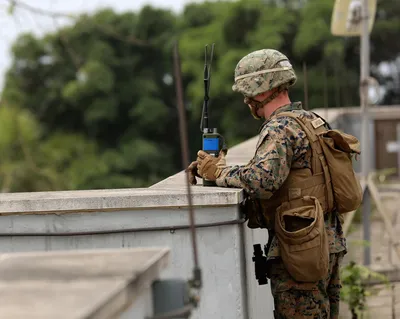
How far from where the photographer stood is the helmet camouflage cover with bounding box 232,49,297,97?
3.53 meters

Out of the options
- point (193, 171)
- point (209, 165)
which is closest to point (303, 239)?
point (209, 165)

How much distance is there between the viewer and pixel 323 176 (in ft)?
11.4

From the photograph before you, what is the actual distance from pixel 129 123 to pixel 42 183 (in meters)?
17.6

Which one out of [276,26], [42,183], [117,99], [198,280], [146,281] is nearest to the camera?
[146,281]

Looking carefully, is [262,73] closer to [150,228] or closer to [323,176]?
[323,176]

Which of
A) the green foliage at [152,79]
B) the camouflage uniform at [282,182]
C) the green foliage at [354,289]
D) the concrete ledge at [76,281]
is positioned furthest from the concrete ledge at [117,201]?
the green foliage at [152,79]

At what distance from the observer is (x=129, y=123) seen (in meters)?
34.7

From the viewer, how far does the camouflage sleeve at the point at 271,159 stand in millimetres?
3318

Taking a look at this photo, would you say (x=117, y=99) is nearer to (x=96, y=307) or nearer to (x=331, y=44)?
(x=331, y=44)

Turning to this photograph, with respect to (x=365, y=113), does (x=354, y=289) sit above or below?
below

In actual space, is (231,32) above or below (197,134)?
above

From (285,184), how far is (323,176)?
6.7 inches

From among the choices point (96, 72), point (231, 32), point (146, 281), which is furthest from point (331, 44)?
point (146, 281)

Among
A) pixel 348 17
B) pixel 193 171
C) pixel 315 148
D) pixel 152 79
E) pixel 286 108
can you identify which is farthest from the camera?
pixel 152 79
